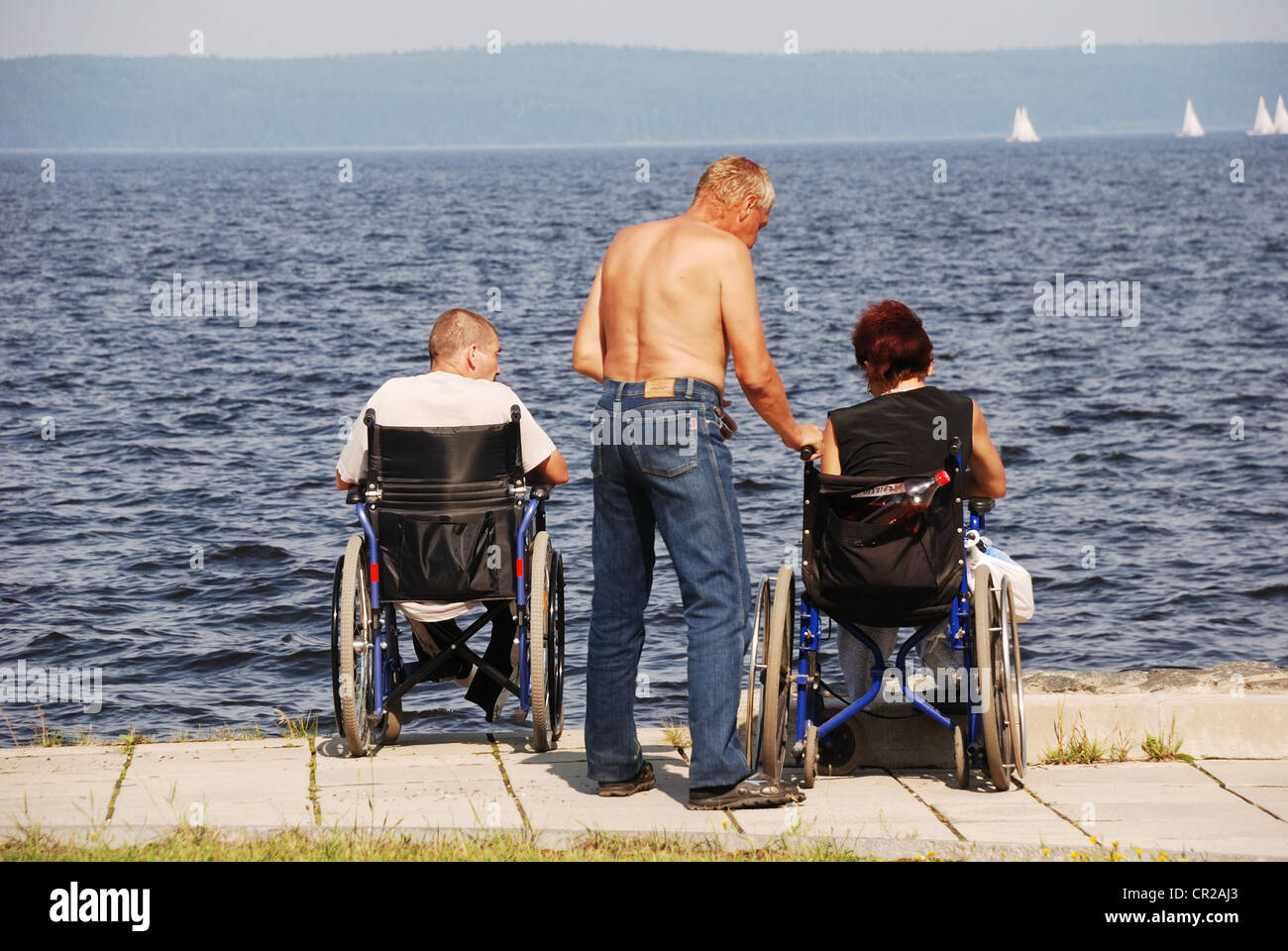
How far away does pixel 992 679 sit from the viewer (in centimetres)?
485

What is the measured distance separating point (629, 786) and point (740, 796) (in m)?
0.42

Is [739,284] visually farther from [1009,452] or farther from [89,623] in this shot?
[1009,452]

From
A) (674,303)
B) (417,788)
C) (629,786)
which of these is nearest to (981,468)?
(674,303)

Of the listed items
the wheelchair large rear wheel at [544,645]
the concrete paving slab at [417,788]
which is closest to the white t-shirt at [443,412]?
the wheelchair large rear wheel at [544,645]

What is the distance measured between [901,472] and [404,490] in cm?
175

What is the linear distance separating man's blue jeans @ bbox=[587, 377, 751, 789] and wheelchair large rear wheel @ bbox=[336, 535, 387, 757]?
0.96m

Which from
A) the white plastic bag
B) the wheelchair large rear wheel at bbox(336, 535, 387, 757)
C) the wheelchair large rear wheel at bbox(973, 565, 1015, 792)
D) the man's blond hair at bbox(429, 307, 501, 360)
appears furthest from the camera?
the man's blond hair at bbox(429, 307, 501, 360)

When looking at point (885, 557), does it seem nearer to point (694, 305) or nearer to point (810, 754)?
point (810, 754)

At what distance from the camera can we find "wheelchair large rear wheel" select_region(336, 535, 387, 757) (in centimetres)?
534

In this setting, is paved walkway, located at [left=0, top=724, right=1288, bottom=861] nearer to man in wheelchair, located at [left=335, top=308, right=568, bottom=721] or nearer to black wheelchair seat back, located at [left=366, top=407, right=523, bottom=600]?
man in wheelchair, located at [left=335, top=308, right=568, bottom=721]

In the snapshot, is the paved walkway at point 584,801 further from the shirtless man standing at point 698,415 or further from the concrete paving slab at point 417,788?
the shirtless man standing at point 698,415

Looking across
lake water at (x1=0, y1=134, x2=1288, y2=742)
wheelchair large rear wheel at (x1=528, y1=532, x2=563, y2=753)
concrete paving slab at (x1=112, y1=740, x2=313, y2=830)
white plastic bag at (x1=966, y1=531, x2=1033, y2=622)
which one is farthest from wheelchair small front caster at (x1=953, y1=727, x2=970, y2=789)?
lake water at (x1=0, y1=134, x2=1288, y2=742)

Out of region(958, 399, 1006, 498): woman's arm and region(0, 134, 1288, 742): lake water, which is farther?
region(0, 134, 1288, 742): lake water
